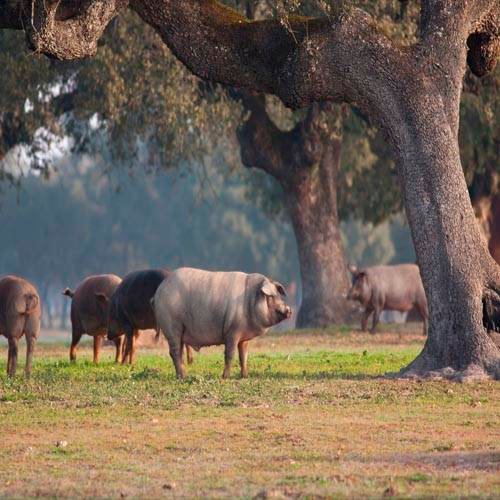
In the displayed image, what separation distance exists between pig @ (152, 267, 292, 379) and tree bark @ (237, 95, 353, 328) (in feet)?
62.6

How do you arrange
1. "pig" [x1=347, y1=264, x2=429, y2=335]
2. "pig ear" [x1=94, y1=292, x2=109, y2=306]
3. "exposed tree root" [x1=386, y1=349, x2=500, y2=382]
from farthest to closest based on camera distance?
"pig" [x1=347, y1=264, x2=429, y2=335] < "pig ear" [x1=94, y1=292, x2=109, y2=306] < "exposed tree root" [x1=386, y1=349, x2=500, y2=382]

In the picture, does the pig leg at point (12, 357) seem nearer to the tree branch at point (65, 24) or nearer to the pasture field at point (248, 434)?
the pasture field at point (248, 434)

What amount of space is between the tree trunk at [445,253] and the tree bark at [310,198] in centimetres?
1896

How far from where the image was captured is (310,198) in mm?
40875

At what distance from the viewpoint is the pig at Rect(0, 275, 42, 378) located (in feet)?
71.3

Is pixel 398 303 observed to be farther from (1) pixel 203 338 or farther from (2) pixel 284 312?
(1) pixel 203 338

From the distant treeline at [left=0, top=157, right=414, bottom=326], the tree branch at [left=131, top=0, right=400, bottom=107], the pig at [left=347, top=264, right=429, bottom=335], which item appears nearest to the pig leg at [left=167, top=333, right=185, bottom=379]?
the tree branch at [left=131, top=0, right=400, bottom=107]

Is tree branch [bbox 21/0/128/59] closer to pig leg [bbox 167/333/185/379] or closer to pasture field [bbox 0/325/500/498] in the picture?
pig leg [bbox 167/333/185/379]

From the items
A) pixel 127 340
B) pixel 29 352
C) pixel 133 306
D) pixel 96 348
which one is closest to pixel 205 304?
pixel 29 352

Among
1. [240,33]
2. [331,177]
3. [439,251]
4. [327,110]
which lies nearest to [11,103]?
[327,110]

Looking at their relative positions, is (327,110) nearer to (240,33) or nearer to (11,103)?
(11,103)

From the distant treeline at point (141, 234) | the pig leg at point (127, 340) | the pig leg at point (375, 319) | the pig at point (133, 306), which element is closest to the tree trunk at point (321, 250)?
the pig leg at point (375, 319)

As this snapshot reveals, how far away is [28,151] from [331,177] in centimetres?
853

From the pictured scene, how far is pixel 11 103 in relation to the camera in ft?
110
